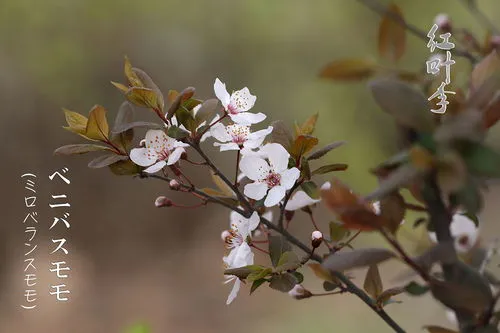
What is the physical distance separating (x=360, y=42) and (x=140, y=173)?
2256 mm

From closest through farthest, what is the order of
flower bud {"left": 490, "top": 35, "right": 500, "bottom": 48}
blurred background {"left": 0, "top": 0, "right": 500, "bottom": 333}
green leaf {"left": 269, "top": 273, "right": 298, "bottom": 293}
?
green leaf {"left": 269, "top": 273, "right": 298, "bottom": 293} < flower bud {"left": 490, "top": 35, "right": 500, "bottom": 48} < blurred background {"left": 0, "top": 0, "right": 500, "bottom": 333}

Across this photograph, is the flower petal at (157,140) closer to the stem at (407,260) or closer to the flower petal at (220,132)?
the flower petal at (220,132)

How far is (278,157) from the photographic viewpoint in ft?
1.43

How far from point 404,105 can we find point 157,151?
0.20 m

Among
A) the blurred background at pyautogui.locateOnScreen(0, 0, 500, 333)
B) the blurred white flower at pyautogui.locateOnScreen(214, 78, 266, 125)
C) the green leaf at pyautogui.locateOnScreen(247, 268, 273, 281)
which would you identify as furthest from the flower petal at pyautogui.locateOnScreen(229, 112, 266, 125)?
the blurred background at pyautogui.locateOnScreen(0, 0, 500, 333)

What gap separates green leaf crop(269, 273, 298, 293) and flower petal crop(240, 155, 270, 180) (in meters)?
0.07

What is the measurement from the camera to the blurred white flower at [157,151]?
0.44 metres

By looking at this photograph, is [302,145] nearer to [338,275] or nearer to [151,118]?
[338,275]

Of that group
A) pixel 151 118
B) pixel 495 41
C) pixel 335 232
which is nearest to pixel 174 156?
pixel 335 232

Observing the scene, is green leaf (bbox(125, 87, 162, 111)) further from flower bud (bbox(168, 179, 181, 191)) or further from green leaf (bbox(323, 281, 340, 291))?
green leaf (bbox(323, 281, 340, 291))

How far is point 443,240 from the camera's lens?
0.32m

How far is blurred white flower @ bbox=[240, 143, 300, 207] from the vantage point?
43 centimetres

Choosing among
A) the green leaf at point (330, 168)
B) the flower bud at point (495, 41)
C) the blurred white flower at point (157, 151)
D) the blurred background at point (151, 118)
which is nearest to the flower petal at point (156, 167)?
the blurred white flower at point (157, 151)

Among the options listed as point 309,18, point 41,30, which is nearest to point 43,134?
point 41,30
